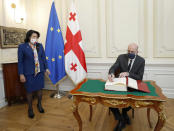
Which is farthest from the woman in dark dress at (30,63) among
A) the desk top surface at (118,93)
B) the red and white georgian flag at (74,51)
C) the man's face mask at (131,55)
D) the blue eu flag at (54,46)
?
the man's face mask at (131,55)

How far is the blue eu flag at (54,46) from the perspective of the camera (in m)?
3.48

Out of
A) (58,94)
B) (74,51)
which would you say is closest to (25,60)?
(74,51)

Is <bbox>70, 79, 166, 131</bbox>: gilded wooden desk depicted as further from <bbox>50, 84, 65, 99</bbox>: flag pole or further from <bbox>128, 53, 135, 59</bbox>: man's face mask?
<bbox>50, 84, 65, 99</bbox>: flag pole

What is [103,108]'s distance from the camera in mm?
2943

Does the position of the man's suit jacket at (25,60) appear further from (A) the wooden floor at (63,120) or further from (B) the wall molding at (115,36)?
(B) the wall molding at (115,36)

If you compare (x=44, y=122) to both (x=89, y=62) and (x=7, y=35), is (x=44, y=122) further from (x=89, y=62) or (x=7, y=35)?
(x=7, y=35)

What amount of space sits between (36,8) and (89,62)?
2236 millimetres

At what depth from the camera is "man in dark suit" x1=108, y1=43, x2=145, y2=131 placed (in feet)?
6.88

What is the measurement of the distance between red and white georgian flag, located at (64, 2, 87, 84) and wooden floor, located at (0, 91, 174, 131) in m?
0.83

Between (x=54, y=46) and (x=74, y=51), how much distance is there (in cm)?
53

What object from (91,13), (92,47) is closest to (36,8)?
(91,13)

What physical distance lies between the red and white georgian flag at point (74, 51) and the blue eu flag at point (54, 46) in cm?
13

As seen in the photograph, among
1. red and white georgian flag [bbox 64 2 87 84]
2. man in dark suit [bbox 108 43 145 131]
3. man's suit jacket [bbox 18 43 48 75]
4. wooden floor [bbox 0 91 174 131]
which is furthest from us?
red and white georgian flag [bbox 64 2 87 84]

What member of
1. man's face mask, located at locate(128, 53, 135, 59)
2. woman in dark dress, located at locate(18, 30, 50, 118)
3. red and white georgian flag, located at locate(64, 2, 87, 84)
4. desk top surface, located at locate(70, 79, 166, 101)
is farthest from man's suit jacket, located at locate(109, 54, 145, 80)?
woman in dark dress, located at locate(18, 30, 50, 118)
